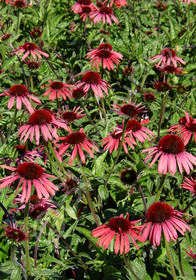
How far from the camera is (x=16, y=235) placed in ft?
4.79

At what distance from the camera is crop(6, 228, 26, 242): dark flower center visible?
1.45 m

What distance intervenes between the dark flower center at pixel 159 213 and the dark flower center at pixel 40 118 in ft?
2.26

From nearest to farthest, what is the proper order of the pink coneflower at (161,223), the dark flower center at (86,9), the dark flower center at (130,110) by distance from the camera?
the pink coneflower at (161,223) < the dark flower center at (130,110) < the dark flower center at (86,9)

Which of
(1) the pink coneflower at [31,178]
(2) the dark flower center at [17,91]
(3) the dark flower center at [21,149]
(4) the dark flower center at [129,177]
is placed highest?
(2) the dark flower center at [17,91]

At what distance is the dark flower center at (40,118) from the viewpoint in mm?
1653

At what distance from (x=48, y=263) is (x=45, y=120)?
745 millimetres

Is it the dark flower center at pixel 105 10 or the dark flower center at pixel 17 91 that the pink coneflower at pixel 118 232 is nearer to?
the dark flower center at pixel 17 91

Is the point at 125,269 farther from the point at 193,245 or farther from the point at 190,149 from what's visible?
the point at 190,149

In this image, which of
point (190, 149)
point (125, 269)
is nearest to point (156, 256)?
point (125, 269)

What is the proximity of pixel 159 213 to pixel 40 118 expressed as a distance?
29.3 inches

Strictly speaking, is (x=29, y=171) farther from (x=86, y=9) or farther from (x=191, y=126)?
(x=86, y=9)

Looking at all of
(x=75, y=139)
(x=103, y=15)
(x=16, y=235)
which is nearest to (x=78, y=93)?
(x=75, y=139)

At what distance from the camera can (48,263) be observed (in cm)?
172

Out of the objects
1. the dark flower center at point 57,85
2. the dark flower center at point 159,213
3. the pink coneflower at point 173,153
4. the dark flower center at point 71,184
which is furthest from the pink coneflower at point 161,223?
the dark flower center at point 57,85
